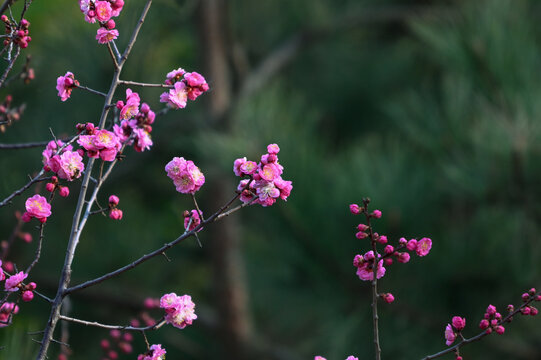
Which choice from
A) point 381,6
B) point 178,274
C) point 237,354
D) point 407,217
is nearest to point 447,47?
point 407,217

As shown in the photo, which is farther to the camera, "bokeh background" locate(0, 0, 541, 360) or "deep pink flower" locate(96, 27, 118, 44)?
"bokeh background" locate(0, 0, 541, 360)

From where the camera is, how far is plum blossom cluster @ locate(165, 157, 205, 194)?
42cm

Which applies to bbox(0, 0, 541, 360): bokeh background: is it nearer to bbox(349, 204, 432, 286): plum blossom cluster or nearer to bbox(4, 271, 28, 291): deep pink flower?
bbox(4, 271, 28, 291): deep pink flower

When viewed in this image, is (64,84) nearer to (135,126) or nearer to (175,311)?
(135,126)

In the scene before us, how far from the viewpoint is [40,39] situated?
196cm

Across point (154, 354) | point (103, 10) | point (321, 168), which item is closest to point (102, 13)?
point (103, 10)

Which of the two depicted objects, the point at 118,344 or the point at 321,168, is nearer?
the point at 118,344

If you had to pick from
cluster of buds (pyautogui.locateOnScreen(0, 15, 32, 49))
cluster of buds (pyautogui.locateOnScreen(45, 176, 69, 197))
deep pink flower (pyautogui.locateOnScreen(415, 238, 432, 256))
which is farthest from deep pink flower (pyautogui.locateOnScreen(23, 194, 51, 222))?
deep pink flower (pyautogui.locateOnScreen(415, 238, 432, 256))

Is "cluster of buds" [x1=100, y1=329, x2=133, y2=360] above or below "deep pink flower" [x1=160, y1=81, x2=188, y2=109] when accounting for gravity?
below

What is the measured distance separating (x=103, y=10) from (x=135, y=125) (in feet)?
0.26

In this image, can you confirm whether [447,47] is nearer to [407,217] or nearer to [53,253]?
[407,217]

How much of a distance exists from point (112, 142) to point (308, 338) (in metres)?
1.74

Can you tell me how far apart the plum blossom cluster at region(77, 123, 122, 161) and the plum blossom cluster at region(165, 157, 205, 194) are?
3 cm

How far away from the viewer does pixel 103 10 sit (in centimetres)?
43
